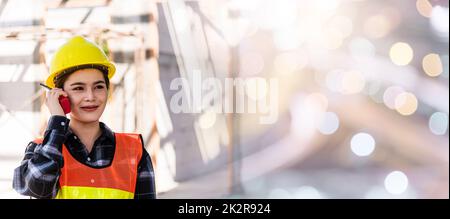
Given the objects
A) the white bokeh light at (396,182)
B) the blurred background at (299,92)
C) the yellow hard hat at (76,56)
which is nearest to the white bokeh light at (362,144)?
the blurred background at (299,92)

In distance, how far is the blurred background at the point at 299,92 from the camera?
11.9ft

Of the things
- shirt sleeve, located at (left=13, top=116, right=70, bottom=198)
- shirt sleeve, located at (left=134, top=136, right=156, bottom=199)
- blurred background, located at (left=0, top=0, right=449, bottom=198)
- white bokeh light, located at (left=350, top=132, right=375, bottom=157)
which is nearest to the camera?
shirt sleeve, located at (left=13, top=116, right=70, bottom=198)

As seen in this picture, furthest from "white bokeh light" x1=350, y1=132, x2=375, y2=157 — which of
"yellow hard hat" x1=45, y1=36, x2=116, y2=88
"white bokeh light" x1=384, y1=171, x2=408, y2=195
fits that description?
"yellow hard hat" x1=45, y1=36, x2=116, y2=88

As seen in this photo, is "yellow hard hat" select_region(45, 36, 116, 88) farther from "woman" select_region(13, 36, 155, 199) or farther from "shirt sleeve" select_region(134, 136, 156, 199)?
"shirt sleeve" select_region(134, 136, 156, 199)

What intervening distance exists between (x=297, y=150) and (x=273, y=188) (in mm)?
335

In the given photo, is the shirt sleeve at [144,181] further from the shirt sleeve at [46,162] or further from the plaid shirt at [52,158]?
the shirt sleeve at [46,162]

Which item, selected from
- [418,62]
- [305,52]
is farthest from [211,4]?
[418,62]

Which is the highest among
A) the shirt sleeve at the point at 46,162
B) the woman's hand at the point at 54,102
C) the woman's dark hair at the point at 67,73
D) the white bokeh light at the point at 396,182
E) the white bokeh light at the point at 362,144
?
the white bokeh light at the point at 362,144

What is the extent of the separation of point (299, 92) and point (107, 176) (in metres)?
2.94

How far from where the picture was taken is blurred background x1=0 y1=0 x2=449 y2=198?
362 cm

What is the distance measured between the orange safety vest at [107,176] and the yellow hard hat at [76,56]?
147 mm

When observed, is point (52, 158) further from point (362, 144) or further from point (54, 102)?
point (362, 144)

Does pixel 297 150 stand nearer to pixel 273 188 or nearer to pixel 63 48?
pixel 273 188

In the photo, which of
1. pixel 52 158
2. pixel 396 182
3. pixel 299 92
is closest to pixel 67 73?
pixel 52 158
